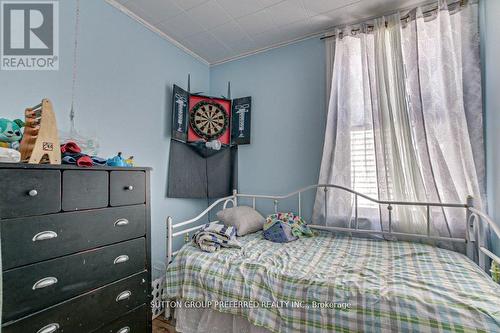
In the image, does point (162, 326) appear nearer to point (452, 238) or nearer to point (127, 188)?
point (127, 188)

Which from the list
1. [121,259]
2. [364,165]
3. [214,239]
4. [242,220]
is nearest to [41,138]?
[121,259]

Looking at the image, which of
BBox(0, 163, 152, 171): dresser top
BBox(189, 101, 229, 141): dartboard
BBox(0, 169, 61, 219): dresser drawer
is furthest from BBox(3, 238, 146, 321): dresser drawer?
BBox(189, 101, 229, 141): dartboard

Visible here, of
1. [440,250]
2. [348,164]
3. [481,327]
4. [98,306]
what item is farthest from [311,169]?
[98,306]

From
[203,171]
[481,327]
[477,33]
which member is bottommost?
[481,327]

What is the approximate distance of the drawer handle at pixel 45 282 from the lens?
0.88 meters

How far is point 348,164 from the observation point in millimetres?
1934

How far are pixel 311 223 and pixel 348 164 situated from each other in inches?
24.9

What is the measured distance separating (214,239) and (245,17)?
186cm

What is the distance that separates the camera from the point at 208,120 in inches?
95.0

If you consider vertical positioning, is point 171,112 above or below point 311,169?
above

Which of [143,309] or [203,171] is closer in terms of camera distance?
[143,309]

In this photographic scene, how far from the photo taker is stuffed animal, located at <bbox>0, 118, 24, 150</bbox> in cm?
97

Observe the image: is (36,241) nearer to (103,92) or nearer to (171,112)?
(103,92)

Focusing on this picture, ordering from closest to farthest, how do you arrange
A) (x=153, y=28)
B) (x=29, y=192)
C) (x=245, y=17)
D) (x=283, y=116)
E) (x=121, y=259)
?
(x=29, y=192) < (x=121, y=259) < (x=245, y=17) < (x=153, y=28) < (x=283, y=116)
